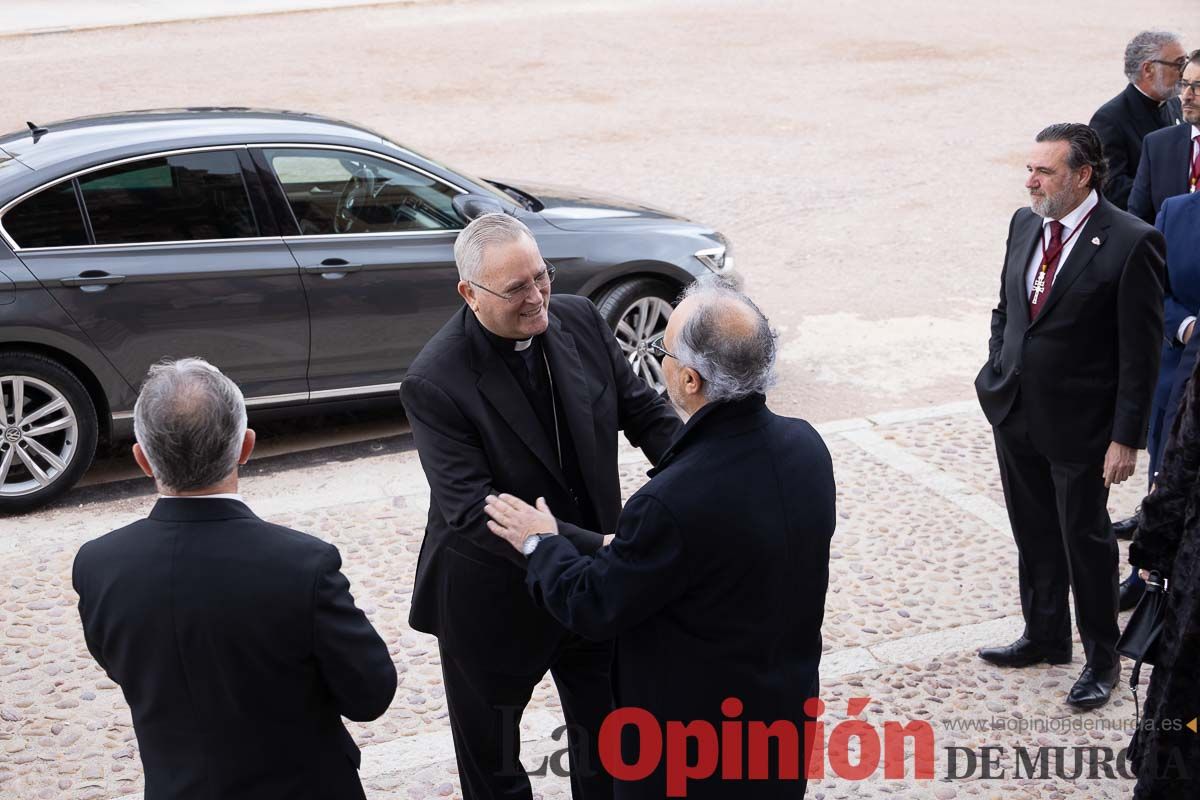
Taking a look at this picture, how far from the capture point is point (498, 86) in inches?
761

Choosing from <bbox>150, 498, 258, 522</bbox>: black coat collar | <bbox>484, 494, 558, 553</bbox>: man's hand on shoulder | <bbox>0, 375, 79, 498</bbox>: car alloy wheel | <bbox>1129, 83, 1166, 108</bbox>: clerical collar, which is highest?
<bbox>1129, 83, 1166, 108</bbox>: clerical collar

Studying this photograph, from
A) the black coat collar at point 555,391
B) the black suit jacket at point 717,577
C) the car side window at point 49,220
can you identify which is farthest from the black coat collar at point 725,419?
the car side window at point 49,220

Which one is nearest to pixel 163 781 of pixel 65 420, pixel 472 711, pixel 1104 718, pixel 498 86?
pixel 472 711

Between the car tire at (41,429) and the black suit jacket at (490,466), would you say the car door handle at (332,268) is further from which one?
the black suit jacket at (490,466)

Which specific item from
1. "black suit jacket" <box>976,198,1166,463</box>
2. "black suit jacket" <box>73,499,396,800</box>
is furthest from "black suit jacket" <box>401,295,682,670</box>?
"black suit jacket" <box>976,198,1166,463</box>

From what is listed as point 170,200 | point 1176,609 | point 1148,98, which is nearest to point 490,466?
point 1176,609

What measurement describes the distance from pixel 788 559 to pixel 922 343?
672 cm

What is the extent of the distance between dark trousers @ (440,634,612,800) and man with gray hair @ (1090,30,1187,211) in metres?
4.81

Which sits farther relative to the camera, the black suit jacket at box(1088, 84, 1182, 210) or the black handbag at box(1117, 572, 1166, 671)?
the black suit jacket at box(1088, 84, 1182, 210)

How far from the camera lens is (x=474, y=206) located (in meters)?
7.44

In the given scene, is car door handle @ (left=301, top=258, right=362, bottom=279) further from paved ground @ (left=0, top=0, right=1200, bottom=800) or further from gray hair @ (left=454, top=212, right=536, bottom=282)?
gray hair @ (left=454, top=212, right=536, bottom=282)

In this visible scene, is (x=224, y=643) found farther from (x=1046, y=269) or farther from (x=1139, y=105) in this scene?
(x=1139, y=105)

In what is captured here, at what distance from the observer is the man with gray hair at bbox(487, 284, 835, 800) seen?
3133 millimetres

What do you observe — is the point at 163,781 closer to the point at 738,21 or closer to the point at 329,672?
the point at 329,672
